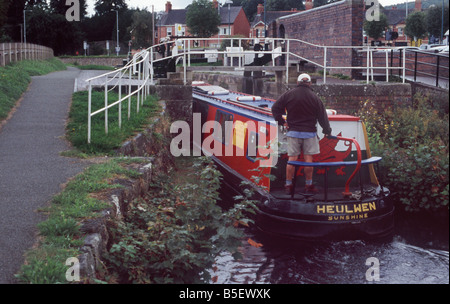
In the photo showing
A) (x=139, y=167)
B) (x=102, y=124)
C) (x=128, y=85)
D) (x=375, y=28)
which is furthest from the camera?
(x=375, y=28)

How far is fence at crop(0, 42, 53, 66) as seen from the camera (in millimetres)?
19372

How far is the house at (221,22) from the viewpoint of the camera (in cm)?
955

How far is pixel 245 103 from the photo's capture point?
10.8 m

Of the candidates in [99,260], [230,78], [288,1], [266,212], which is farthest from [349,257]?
[230,78]

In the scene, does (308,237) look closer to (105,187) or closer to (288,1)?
(105,187)

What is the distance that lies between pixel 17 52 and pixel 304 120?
19013 mm

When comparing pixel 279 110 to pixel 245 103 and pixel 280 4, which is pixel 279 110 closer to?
pixel 245 103

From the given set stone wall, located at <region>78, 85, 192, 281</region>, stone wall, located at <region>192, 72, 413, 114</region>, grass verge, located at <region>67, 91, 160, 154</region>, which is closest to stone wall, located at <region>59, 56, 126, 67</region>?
stone wall, located at <region>78, 85, 192, 281</region>

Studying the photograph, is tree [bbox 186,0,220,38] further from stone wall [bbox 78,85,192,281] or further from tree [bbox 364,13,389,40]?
tree [bbox 364,13,389,40]

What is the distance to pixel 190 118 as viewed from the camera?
43.0 feet

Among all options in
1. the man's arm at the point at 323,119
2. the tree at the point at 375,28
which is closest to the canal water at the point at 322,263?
the man's arm at the point at 323,119

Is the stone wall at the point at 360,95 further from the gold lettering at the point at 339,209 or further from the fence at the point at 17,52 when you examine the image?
the fence at the point at 17,52

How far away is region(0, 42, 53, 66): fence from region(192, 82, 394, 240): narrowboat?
12.9m

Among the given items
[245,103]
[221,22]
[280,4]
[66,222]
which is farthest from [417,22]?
[280,4]
